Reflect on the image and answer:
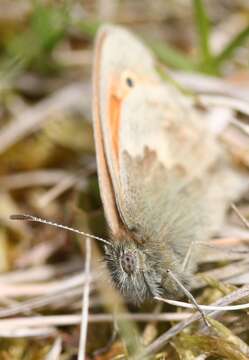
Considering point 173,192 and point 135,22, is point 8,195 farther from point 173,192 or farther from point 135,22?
point 135,22

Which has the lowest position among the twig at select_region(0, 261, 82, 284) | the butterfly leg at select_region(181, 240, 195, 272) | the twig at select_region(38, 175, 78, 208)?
the twig at select_region(0, 261, 82, 284)

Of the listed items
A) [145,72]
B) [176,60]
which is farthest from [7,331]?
[176,60]

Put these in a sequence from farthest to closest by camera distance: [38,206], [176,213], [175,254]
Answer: [38,206]
[176,213]
[175,254]

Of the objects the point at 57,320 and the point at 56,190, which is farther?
the point at 56,190

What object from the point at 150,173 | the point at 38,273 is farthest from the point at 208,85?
the point at 38,273

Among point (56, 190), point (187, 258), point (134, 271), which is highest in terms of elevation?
point (134, 271)

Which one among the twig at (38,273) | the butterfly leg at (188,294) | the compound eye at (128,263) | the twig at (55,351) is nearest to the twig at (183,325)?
the butterfly leg at (188,294)

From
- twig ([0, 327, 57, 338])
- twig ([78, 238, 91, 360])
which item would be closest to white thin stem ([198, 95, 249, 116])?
twig ([78, 238, 91, 360])

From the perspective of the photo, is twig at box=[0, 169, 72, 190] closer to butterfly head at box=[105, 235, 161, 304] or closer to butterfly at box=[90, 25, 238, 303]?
butterfly at box=[90, 25, 238, 303]

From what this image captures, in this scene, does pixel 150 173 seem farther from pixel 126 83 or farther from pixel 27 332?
pixel 27 332
